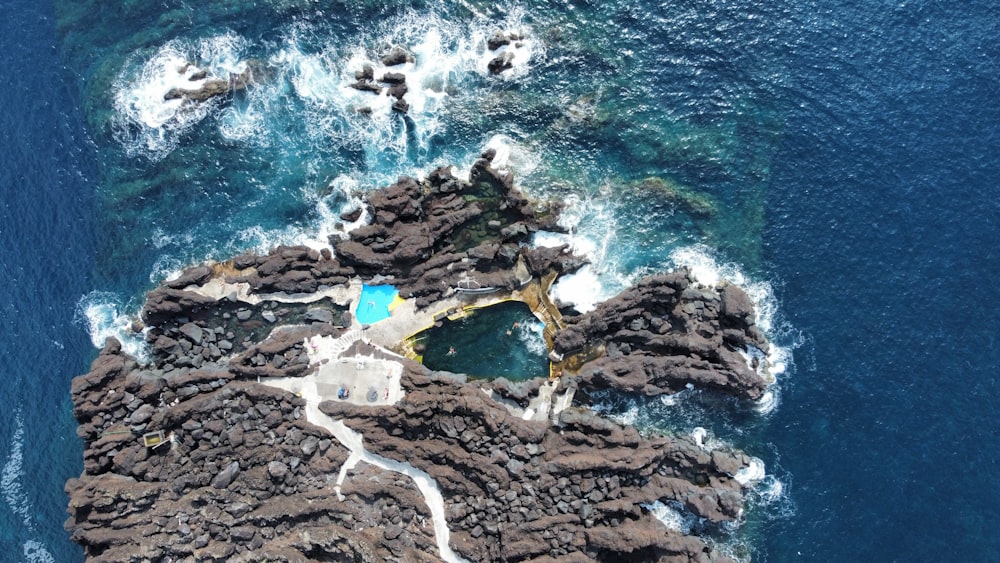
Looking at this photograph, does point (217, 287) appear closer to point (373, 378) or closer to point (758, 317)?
point (373, 378)

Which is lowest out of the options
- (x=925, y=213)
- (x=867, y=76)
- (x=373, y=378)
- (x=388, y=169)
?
(x=373, y=378)

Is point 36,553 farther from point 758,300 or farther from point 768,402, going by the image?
point 758,300

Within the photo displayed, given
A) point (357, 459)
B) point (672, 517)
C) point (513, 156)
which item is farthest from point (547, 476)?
point (513, 156)

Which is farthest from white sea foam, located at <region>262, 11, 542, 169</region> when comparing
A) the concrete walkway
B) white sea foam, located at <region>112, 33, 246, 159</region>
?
the concrete walkway

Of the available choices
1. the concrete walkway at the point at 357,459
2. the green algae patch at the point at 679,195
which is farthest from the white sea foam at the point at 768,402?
the concrete walkway at the point at 357,459

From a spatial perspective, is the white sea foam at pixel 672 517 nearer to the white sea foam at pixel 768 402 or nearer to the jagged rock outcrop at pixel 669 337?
the jagged rock outcrop at pixel 669 337

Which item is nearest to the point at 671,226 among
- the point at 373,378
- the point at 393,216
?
the point at 393,216
